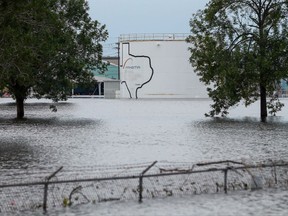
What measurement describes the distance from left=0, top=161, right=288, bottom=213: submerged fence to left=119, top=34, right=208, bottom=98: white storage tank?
288 ft

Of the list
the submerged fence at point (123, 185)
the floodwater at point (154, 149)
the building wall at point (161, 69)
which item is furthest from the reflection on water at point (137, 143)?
the building wall at point (161, 69)

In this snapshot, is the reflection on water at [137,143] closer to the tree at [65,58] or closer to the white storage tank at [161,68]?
the tree at [65,58]

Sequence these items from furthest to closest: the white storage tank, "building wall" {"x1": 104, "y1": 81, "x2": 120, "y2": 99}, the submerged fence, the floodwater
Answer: "building wall" {"x1": 104, "y1": 81, "x2": 120, "y2": 99} → the white storage tank → the submerged fence → the floodwater

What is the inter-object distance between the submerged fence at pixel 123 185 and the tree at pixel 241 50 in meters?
25.2

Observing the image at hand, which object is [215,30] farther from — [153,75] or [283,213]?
[153,75]

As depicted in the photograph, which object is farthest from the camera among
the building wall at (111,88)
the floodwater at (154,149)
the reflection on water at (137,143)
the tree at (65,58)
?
the building wall at (111,88)

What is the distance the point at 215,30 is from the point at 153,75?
59.7 m

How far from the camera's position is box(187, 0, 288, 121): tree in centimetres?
4112

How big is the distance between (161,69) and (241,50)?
62.1 metres

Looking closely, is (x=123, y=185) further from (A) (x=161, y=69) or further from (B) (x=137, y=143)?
(A) (x=161, y=69)

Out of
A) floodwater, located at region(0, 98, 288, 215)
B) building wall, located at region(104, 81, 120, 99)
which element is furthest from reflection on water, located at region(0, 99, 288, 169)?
building wall, located at region(104, 81, 120, 99)

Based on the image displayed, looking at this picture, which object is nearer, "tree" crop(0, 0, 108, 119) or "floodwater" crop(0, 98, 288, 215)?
"floodwater" crop(0, 98, 288, 215)

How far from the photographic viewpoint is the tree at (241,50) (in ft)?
135

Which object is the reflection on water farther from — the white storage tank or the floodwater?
the white storage tank
